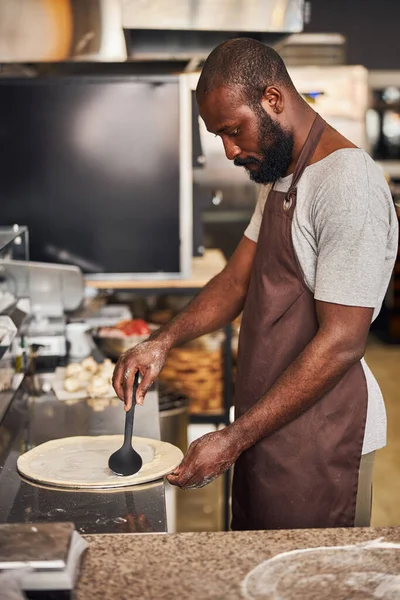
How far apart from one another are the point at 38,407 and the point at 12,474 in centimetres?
57

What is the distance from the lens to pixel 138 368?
2084 millimetres

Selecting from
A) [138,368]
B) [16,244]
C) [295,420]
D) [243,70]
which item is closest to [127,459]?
Answer: [138,368]

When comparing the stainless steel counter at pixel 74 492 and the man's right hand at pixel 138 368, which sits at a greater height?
the man's right hand at pixel 138 368

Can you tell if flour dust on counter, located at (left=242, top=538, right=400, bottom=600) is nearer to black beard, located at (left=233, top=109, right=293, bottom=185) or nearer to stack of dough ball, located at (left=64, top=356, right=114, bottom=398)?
black beard, located at (left=233, top=109, right=293, bottom=185)

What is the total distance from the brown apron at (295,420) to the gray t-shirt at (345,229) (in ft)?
0.13

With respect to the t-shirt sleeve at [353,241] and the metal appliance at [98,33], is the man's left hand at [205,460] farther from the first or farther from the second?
the metal appliance at [98,33]

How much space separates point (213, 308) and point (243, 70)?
0.73 meters

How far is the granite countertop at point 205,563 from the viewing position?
1226 mm

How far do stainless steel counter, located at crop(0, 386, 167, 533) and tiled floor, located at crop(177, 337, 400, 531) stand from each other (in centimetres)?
123

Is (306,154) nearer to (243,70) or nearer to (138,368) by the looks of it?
(243,70)

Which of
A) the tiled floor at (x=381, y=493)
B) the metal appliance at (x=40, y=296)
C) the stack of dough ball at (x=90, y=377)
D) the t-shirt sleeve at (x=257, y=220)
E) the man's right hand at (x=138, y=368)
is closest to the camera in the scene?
the man's right hand at (x=138, y=368)

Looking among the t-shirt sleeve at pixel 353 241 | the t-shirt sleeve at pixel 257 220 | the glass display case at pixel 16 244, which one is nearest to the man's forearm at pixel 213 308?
the t-shirt sleeve at pixel 257 220

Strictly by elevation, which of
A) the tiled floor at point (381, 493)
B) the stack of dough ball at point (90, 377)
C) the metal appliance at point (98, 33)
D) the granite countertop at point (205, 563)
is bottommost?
the tiled floor at point (381, 493)

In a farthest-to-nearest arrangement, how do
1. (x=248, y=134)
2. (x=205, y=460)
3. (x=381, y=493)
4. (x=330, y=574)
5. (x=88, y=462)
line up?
(x=381, y=493) → (x=88, y=462) → (x=248, y=134) → (x=205, y=460) → (x=330, y=574)
